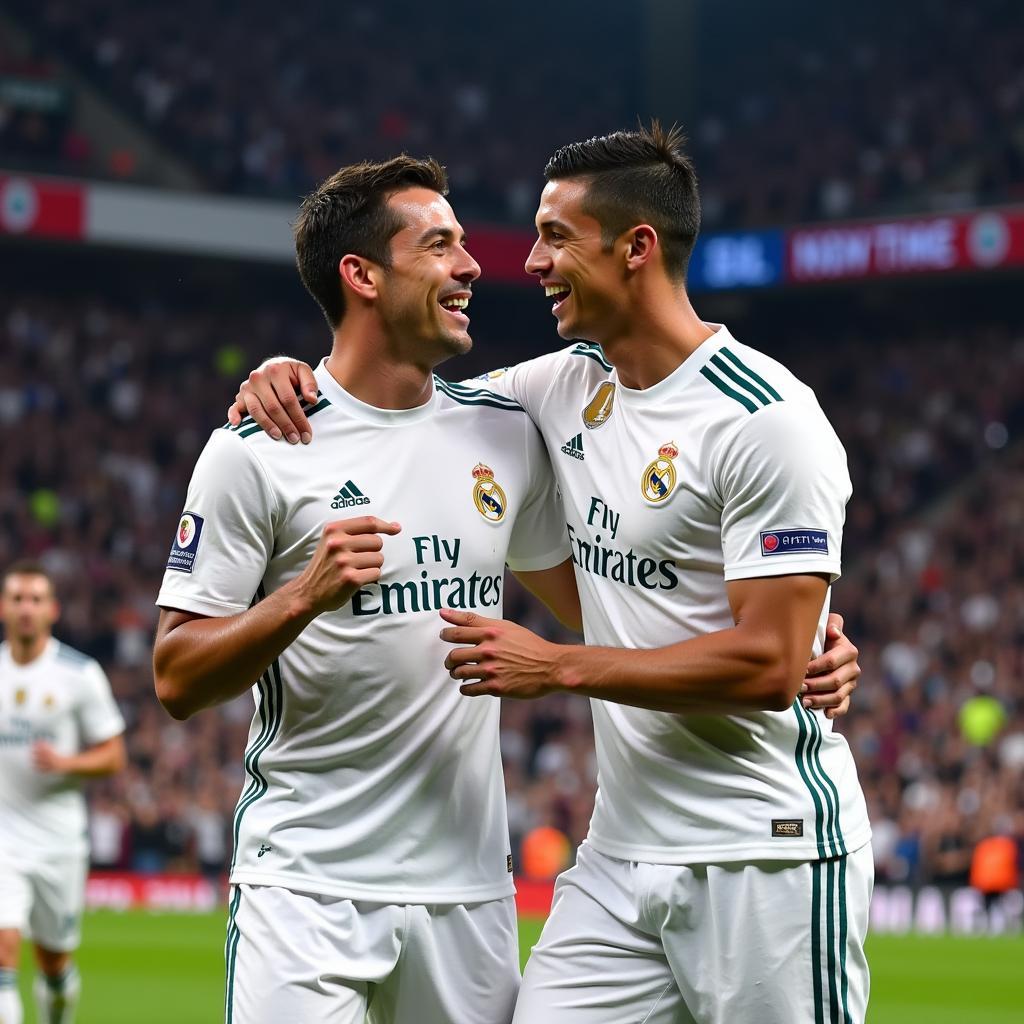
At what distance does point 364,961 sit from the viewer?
13.2ft

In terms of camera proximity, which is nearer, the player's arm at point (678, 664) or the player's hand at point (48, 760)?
the player's arm at point (678, 664)

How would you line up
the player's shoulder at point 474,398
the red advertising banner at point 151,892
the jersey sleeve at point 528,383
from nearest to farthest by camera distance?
the player's shoulder at point 474,398 → the jersey sleeve at point 528,383 → the red advertising banner at point 151,892

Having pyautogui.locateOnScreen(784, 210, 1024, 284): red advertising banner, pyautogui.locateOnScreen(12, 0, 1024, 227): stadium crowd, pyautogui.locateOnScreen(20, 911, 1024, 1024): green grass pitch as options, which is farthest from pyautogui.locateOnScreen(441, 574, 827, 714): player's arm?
pyautogui.locateOnScreen(12, 0, 1024, 227): stadium crowd

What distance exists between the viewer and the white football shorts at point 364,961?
393 cm

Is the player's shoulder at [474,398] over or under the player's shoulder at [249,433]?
over

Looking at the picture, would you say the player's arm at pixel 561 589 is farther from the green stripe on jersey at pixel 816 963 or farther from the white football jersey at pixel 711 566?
the green stripe on jersey at pixel 816 963

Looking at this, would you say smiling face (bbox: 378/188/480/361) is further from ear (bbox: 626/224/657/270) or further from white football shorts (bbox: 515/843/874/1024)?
white football shorts (bbox: 515/843/874/1024)

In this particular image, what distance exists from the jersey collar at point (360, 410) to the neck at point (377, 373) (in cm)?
2

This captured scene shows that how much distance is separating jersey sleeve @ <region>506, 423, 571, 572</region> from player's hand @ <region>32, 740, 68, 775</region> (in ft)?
17.0

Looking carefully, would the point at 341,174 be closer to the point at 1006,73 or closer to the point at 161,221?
the point at 161,221

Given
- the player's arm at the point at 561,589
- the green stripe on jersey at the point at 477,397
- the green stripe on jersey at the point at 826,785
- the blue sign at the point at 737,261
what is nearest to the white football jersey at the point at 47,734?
the player's arm at the point at 561,589

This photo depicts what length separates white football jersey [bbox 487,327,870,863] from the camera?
3.95 m

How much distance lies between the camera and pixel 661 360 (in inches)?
170

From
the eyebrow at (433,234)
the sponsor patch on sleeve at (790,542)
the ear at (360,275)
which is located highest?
the eyebrow at (433,234)
